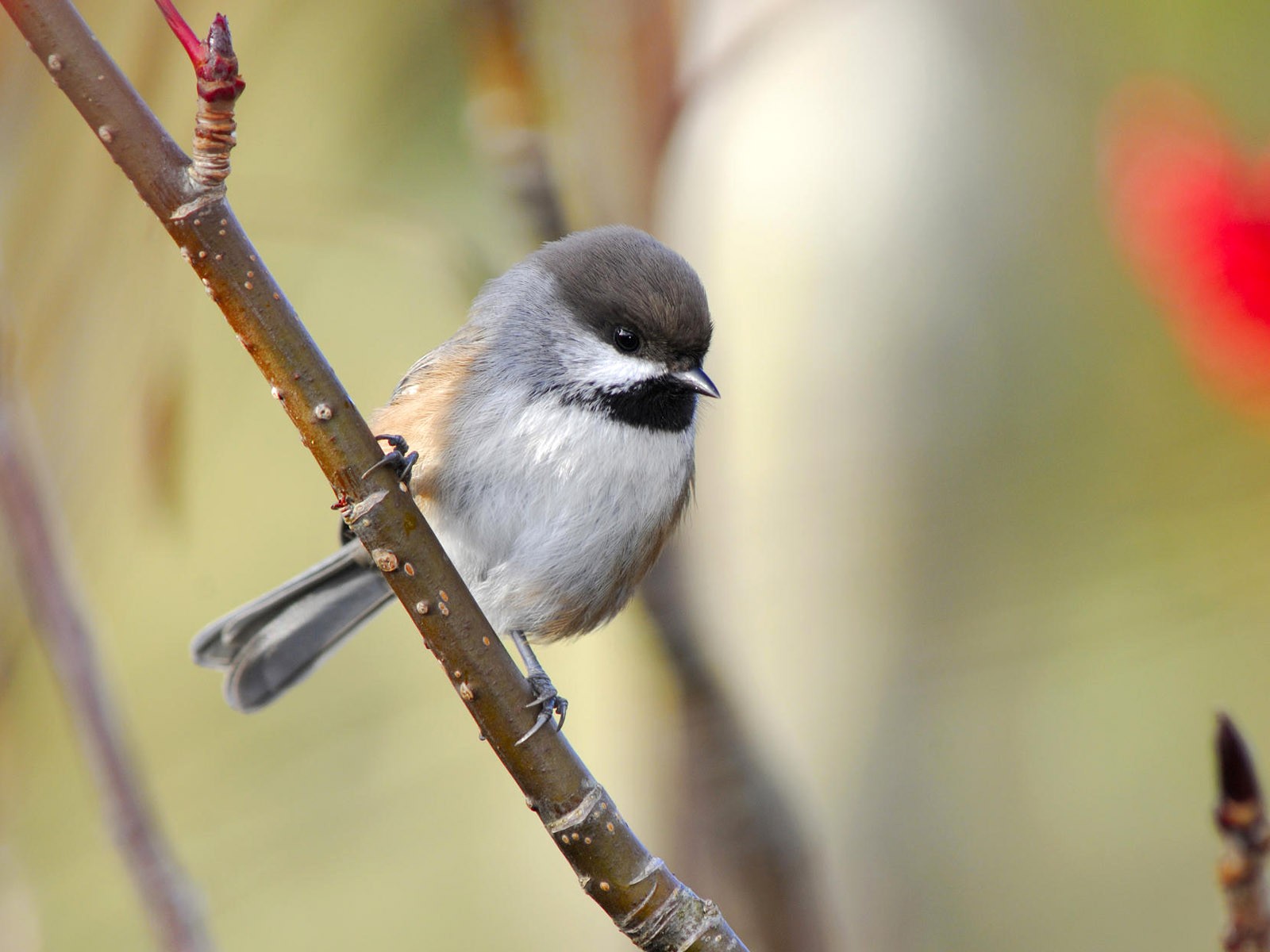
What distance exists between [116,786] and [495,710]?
1.52ft

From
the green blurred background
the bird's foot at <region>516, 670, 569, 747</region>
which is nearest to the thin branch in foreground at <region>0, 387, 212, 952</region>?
the bird's foot at <region>516, 670, 569, 747</region>

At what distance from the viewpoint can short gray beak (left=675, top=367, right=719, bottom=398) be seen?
2154 mm

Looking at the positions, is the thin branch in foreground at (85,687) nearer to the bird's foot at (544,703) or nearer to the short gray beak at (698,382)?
the bird's foot at (544,703)

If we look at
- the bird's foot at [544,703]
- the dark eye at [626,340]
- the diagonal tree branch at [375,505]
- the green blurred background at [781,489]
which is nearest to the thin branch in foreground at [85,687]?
the diagonal tree branch at [375,505]

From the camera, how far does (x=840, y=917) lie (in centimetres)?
337

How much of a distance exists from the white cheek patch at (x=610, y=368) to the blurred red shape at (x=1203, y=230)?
112 cm

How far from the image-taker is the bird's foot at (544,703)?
1471 mm

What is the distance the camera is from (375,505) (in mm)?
1373

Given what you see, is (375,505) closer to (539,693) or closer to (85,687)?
(85,687)

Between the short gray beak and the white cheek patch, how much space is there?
0.14ft

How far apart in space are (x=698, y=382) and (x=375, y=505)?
95cm

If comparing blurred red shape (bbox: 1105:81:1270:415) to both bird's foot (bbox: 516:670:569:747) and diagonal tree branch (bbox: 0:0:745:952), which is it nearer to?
bird's foot (bbox: 516:670:569:747)

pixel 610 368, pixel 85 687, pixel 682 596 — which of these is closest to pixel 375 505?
pixel 85 687

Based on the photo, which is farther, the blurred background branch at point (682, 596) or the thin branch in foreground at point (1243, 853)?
the blurred background branch at point (682, 596)
